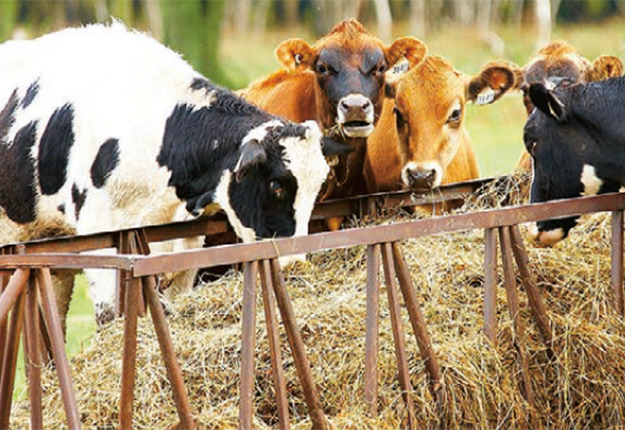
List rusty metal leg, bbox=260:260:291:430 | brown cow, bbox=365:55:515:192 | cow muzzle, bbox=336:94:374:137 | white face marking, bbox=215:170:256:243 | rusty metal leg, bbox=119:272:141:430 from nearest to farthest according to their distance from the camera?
rusty metal leg, bbox=119:272:141:430, rusty metal leg, bbox=260:260:291:430, white face marking, bbox=215:170:256:243, cow muzzle, bbox=336:94:374:137, brown cow, bbox=365:55:515:192

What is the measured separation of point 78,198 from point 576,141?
2683 millimetres

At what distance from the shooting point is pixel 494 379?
19.0 feet

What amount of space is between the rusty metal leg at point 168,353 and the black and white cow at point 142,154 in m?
2.08

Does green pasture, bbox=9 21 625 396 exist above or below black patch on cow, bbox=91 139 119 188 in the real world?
above

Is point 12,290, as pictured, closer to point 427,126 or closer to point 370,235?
point 370,235

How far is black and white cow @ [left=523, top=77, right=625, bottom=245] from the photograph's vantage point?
22.1 ft

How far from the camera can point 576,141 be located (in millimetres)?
6840

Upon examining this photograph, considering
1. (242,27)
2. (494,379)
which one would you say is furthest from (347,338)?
(242,27)

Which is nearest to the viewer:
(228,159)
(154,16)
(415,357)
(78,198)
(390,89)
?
(415,357)

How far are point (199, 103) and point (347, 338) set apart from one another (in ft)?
7.05

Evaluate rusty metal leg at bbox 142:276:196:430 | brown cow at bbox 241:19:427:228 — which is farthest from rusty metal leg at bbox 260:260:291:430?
brown cow at bbox 241:19:427:228

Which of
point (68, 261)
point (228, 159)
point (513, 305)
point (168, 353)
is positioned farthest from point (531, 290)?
point (68, 261)

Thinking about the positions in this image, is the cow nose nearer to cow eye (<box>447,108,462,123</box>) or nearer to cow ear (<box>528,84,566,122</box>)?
cow eye (<box>447,108,462,123</box>)

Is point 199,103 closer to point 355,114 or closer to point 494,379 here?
point 355,114
